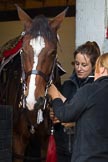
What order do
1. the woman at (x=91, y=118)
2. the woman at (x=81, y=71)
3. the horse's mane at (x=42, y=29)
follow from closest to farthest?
the woman at (x=91, y=118)
the woman at (x=81, y=71)
the horse's mane at (x=42, y=29)

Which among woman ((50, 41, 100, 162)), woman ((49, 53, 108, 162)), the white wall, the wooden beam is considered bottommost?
woman ((49, 53, 108, 162))

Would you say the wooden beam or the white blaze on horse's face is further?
the wooden beam

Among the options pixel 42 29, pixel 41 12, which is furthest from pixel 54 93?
pixel 41 12

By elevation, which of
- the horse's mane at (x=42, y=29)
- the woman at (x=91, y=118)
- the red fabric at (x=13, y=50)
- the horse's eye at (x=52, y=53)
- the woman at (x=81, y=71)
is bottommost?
the woman at (x=91, y=118)

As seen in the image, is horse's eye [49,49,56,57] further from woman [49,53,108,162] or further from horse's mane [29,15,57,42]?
woman [49,53,108,162]

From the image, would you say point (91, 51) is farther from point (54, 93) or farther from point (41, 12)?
point (41, 12)

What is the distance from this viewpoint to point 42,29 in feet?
14.6

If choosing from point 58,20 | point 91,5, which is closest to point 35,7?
point 91,5

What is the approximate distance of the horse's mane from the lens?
14.5ft

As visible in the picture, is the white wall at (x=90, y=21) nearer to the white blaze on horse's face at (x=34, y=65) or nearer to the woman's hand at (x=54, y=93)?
the white blaze on horse's face at (x=34, y=65)

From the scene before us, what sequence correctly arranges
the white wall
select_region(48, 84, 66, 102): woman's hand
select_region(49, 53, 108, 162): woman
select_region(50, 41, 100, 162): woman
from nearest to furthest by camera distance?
select_region(49, 53, 108, 162): woman, select_region(48, 84, 66, 102): woman's hand, select_region(50, 41, 100, 162): woman, the white wall

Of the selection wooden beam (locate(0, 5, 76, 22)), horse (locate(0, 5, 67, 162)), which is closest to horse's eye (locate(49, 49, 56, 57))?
horse (locate(0, 5, 67, 162))

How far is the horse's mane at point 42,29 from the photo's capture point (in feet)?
14.5

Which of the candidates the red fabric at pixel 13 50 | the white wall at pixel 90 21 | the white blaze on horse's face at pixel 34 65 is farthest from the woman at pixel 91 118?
the white wall at pixel 90 21
